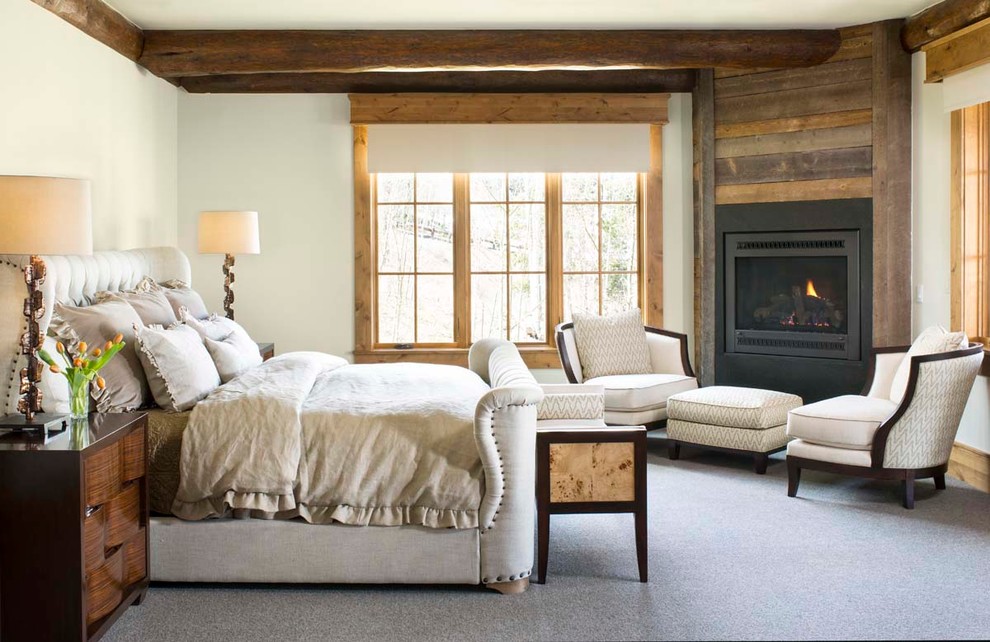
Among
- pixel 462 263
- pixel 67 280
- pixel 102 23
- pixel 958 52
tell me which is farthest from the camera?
pixel 462 263

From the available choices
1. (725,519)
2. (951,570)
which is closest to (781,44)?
(725,519)

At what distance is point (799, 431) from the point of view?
15.7 feet

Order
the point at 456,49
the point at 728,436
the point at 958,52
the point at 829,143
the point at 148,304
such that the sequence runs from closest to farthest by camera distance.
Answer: the point at 148,304 → the point at 958,52 → the point at 728,436 → the point at 456,49 → the point at 829,143

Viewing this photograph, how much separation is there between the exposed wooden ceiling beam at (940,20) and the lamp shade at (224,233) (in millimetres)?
4530

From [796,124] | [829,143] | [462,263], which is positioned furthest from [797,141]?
[462,263]

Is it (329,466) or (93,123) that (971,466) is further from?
(93,123)

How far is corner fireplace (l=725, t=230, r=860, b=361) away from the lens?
6.11m

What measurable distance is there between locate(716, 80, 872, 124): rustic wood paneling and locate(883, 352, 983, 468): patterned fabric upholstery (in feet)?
7.15

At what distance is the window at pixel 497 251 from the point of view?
7148 millimetres

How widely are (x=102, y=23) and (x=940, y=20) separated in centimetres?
491

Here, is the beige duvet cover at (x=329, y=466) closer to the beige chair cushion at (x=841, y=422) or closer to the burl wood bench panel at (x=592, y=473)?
the burl wood bench panel at (x=592, y=473)

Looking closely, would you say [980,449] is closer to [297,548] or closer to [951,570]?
[951,570]

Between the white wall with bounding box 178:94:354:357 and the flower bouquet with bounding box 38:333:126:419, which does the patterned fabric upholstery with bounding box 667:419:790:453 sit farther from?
the flower bouquet with bounding box 38:333:126:419

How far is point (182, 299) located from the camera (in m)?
5.03
